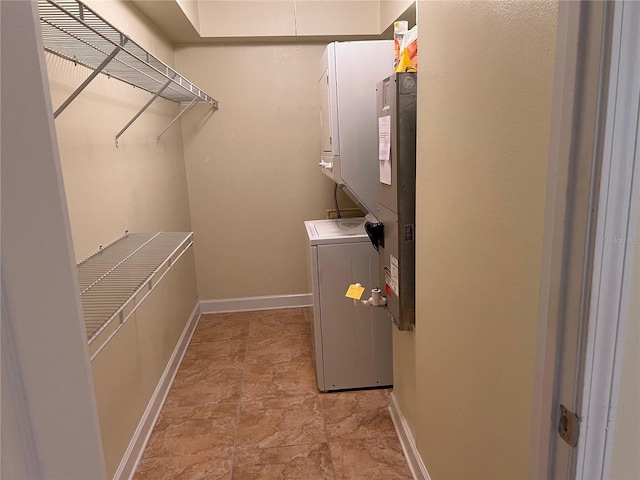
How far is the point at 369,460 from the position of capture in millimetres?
2047

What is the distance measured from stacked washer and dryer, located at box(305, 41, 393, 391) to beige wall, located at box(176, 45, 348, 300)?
0.98 metres

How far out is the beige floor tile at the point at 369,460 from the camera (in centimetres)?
196

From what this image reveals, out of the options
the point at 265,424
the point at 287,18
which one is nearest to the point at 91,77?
the point at 265,424

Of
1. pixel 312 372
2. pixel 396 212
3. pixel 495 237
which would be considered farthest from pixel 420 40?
pixel 312 372

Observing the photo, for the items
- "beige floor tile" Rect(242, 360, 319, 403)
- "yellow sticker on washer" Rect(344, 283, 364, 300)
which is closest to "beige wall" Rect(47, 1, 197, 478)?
"beige floor tile" Rect(242, 360, 319, 403)

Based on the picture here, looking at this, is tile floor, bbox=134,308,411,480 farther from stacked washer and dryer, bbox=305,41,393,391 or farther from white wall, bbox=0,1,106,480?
white wall, bbox=0,1,106,480

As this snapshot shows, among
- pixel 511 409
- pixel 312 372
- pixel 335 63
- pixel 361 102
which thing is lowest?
pixel 312 372

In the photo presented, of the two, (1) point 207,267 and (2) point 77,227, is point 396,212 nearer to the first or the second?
(2) point 77,227

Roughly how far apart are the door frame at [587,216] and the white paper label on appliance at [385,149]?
1071 mm

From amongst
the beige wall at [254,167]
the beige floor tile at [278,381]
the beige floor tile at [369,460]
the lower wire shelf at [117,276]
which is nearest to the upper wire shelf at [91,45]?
the lower wire shelf at [117,276]

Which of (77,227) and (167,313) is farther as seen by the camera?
(167,313)

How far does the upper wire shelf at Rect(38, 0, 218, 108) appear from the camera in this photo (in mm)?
1117

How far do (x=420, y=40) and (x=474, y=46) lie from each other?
447 millimetres

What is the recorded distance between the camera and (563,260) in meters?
0.70
